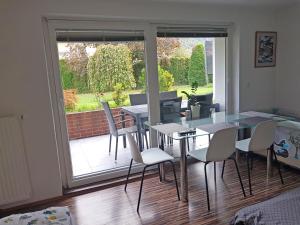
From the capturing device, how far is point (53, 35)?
8.61 feet

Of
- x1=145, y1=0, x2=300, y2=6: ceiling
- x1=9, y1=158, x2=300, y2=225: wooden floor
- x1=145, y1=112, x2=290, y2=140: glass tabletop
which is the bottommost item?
x1=9, y1=158, x2=300, y2=225: wooden floor

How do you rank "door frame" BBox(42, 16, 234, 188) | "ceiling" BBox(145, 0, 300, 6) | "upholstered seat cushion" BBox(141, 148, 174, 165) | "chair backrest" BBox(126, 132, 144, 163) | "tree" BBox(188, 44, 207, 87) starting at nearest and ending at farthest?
"chair backrest" BBox(126, 132, 144, 163) → "upholstered seat cushion" BBox(141, 148, 174, 165) → "door frame" BBox(42, 16, 234, 188) → "ceiling" BBox(145, 0, 300, 6) → "tree" BBox(188, 44, 207, 87)

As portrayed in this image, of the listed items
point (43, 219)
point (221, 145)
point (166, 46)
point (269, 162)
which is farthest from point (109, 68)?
point (269, 162)

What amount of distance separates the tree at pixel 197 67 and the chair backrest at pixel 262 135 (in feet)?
3.93

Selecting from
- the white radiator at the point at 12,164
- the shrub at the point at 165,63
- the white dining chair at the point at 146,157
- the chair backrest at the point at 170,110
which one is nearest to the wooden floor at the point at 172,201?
the white dining chair at the point at 146,157

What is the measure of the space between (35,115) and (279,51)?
355 cm

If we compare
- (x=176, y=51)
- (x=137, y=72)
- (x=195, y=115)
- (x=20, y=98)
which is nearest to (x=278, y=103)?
(x=195, y=115)

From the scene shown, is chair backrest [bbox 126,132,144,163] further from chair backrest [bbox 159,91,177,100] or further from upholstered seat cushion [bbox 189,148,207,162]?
chair backrest [bbox 159,91,177,100]

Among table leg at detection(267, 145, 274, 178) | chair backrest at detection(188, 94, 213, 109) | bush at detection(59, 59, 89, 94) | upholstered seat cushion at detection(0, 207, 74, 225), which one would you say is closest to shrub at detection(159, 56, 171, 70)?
chair backrest at detection(188, 94, 213, 109)

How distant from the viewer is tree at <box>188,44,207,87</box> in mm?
3410

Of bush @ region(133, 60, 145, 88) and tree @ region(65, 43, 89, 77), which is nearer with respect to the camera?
tree @ region(65, 43, 89, 77)

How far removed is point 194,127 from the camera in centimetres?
276

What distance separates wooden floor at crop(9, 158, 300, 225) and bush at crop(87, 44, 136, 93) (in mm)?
1247

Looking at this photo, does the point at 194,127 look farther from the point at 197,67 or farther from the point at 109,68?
the point at 109,68
